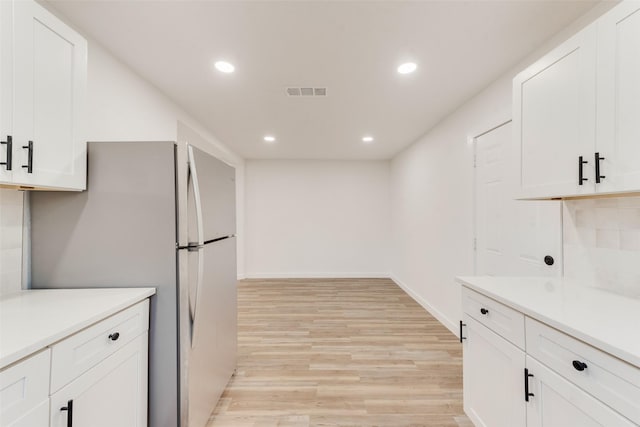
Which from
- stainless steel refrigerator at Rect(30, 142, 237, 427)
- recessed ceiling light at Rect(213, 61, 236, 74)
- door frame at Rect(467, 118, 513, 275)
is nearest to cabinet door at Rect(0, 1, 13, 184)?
stainless steel refrigerator at Rect(30, 142, 237, 427)

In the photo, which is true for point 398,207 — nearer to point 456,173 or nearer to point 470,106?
point 456,173

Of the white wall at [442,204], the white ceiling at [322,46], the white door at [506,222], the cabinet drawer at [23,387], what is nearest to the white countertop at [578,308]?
the white door at [506,222]

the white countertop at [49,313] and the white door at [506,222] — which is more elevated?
the white door at [506,222]

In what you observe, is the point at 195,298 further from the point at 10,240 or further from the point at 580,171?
the point at 580,171

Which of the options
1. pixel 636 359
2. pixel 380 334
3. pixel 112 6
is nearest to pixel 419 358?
pixel 380 334

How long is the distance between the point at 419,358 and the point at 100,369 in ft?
8.13

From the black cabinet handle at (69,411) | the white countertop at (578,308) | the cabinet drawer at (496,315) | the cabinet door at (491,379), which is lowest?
the cabinet door at (491,379)

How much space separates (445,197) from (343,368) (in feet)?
7.54

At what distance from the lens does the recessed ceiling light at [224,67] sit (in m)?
2.10

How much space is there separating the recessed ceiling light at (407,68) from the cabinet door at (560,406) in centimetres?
204

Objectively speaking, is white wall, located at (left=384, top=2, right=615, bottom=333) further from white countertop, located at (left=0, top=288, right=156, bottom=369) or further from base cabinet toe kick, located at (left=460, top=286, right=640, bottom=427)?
white countertop, located at (left=0, top=288, right=156, bottom=369)

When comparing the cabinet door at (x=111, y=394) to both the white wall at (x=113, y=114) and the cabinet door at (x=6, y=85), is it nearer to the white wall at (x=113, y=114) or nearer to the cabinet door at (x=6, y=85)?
the white wall at (x=113, y=114)

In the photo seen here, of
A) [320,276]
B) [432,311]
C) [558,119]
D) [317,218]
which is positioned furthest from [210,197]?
[320,276]

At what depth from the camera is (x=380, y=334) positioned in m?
3.10
